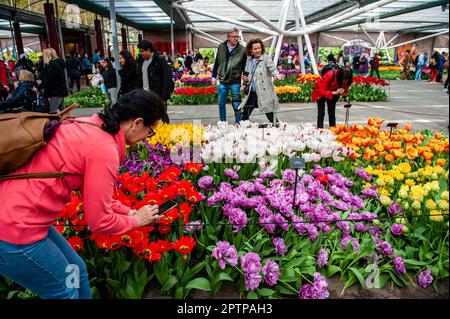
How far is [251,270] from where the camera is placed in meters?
1.88

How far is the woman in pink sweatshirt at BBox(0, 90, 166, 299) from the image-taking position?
136 centimetres

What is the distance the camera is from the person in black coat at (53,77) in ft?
23.8

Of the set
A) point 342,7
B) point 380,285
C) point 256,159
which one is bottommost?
point 380,285

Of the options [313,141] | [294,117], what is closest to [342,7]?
[294,117]

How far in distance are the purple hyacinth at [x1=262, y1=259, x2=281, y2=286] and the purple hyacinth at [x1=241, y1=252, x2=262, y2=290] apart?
45 mm

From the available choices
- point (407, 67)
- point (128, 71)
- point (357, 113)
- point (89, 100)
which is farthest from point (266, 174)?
point (407, 67)

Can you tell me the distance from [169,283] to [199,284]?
157 mm

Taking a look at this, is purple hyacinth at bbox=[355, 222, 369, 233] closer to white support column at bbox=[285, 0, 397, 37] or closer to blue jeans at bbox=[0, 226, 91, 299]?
blue jeans at bbox=[0, 226, 91, 299]

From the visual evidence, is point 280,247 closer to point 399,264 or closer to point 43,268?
point 399,264

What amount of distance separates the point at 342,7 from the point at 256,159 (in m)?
20.2

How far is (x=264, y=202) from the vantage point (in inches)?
102

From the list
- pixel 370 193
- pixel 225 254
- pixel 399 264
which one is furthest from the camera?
pixel 370 193

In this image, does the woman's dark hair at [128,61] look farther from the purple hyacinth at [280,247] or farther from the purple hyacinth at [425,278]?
the purple hyacinth at [425,278]

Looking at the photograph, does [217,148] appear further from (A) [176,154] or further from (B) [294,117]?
(B) [294,117]
